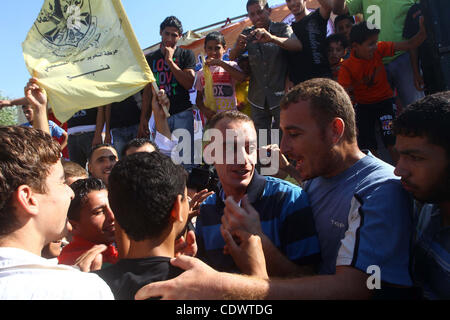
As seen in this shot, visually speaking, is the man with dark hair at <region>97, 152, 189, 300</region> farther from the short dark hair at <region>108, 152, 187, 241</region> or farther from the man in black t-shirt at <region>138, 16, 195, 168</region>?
the man in black t-shirt at <region>138, 16, 195, 168</region>

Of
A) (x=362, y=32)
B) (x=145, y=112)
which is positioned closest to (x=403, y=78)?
(x=362, y=32)

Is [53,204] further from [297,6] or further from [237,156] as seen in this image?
[297,6]

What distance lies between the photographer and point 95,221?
267 centimetres

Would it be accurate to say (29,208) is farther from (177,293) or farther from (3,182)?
(177,293)

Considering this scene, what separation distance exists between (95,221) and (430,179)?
2.11 meters

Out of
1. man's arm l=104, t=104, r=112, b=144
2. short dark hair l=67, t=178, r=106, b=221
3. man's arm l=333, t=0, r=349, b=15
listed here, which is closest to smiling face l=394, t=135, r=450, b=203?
short dark hair l=67, t=178, r=106, b=221

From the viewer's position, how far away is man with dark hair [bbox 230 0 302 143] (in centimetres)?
500

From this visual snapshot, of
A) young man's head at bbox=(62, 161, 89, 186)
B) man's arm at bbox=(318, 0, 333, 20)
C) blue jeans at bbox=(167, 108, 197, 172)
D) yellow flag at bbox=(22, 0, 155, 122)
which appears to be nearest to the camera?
young man's head at bbox=(62, 161, 89, 186)

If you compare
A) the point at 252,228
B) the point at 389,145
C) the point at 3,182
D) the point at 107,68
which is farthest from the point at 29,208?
the point at 389,145

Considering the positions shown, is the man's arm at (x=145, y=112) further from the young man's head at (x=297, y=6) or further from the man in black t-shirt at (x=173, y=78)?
the young man's head at (x=297, y=6)

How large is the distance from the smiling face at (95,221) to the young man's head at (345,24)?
406 centimetres

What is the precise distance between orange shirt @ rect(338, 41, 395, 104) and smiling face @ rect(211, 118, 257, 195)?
2502 mm

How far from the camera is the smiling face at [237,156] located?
2.35 meters

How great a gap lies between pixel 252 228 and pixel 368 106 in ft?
11.1
